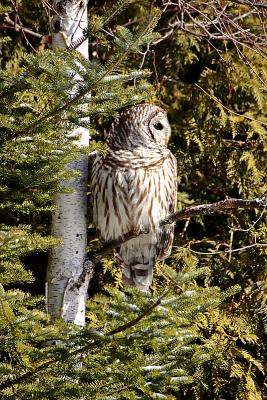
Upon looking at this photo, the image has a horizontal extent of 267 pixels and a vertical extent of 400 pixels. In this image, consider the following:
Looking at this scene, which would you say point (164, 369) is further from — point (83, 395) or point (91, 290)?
point (91, 290)

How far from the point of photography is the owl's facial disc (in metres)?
3.69

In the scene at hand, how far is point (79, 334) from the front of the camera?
2621 mm

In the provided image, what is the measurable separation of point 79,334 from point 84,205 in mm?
798

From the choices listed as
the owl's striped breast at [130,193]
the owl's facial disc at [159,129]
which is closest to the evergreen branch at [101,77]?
the owl's striped breast at [130,193]

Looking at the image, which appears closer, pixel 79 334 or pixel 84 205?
pixel 79 334

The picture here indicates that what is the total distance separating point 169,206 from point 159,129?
1.25 feet

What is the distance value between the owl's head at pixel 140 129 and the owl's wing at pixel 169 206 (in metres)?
0.12

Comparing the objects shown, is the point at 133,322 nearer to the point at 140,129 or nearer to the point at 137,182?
the point at 137,182

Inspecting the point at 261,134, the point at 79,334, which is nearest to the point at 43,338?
the point at 79,334

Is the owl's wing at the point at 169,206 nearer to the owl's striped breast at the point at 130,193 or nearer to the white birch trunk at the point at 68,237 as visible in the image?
the owl's striped breast at the point at 130,193

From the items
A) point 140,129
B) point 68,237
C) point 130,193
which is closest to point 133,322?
point 68,237

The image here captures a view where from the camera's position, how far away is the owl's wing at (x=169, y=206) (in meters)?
3.62

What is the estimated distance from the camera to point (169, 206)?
3.65 meters

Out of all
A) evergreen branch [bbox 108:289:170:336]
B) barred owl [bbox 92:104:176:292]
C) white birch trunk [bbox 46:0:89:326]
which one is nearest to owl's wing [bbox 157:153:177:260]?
barred owl [bbox 92:104:176:292]
